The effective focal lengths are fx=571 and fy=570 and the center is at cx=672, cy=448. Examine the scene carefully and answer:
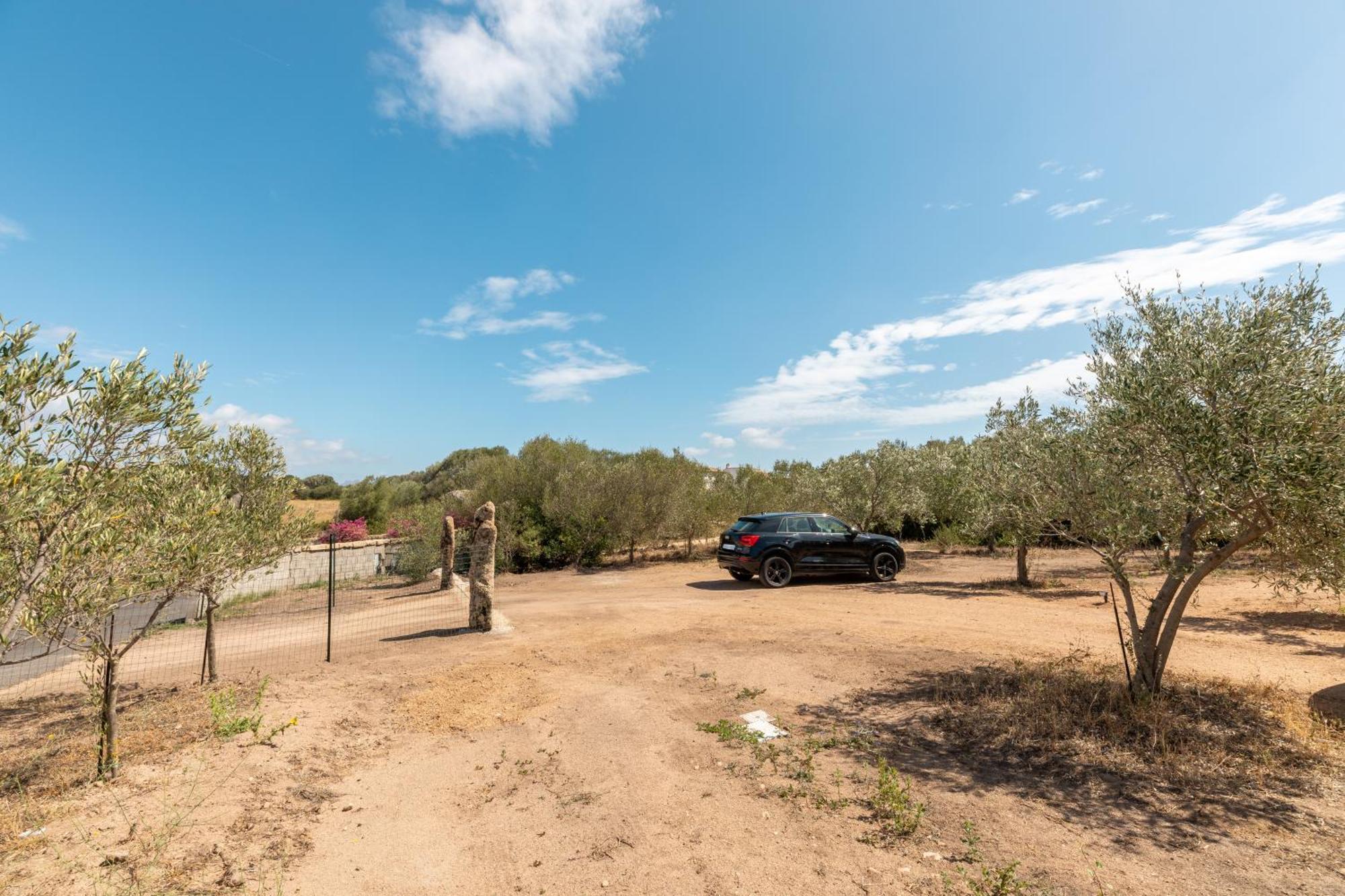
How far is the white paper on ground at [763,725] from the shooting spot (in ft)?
18.1

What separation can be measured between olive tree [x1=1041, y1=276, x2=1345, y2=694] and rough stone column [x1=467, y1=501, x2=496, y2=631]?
29.7 ft

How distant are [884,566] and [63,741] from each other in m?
15.6

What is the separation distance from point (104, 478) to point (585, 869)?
13.5ft

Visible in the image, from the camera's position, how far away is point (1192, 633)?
916 centimetres

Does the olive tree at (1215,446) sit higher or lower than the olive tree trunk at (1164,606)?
higher

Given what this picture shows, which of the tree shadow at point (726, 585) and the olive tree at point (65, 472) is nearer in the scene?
the olive tree at point (65, 472)

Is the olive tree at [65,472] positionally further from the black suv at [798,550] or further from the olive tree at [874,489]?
the olive tree at [874,489]

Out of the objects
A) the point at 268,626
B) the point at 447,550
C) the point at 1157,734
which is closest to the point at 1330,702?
the point at 1157,734

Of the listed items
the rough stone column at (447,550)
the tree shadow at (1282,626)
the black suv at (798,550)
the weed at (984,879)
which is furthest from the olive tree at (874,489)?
the weed at (984,879)

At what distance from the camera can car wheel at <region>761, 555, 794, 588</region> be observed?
14625 millimetres

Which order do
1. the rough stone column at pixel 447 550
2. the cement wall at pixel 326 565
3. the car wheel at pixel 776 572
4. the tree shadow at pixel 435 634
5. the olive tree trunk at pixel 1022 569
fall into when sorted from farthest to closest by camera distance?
the cement wall at pixel 326 565, the rough stone column at pixel 447 550, the car wheel at pixel 776 572, the olive tree trunk at pixel 1022 569, the tree shadow at pixel 435 634

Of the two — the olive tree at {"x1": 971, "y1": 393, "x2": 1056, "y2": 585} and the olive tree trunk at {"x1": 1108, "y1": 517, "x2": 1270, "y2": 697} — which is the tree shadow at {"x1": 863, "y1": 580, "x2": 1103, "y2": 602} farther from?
the olive tree trunk at {"x1": 1108, "y1": 517, "x2": 1270, "y2": 697}

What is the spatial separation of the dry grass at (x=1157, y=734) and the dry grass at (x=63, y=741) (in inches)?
287

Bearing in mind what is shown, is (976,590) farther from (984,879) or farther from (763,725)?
(984,879)
